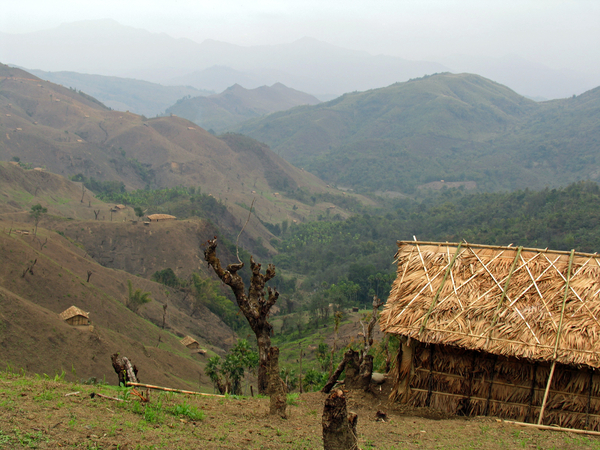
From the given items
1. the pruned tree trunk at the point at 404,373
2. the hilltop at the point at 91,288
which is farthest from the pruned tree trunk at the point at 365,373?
the hilltop at the point at 91,288

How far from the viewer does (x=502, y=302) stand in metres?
11.5

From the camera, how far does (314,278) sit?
77.4 m

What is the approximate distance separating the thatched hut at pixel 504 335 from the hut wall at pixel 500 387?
22 millimetres

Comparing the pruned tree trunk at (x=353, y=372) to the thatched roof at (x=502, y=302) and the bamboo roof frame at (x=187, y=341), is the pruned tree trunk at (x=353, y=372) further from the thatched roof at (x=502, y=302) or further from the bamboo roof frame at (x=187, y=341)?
the bamboo roof frame at (x=187, y=341)

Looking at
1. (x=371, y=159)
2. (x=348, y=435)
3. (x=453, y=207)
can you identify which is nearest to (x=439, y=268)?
(x=348, y=435)

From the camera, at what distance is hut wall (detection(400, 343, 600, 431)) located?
33.9ft

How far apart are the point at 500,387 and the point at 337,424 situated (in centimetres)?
617

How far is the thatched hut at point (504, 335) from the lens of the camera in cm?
1037

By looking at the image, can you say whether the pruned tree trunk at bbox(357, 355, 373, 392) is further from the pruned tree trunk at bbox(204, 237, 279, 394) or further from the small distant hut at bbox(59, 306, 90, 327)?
the small distant hut at bbox(59, 306, 90, 327)

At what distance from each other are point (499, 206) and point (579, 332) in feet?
290

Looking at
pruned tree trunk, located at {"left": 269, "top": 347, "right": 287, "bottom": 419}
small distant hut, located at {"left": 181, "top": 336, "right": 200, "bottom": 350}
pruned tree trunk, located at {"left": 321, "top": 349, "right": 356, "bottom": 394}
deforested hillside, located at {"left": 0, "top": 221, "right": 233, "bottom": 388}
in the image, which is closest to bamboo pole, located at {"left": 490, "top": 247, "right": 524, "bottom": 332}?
pruned tree trunk, located at {"left": 321, "top": 349, "right": 356, "bottom": 394}

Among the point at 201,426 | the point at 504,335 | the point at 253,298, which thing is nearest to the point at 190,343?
the point at 253,298

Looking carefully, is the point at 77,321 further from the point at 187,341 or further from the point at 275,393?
the point at 275,393

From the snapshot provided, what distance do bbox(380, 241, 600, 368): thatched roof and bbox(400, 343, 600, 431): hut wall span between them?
0.46 metres
